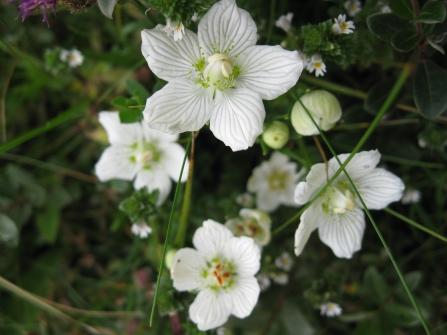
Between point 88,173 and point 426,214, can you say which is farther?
point 88,173

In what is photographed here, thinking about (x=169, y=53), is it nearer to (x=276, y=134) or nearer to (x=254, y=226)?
(x=276, y=134)

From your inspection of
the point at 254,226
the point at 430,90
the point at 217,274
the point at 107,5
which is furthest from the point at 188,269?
the point at 430,90

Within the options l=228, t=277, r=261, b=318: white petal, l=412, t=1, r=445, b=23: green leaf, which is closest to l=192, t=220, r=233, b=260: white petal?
l=228, t=277, r=261, b=318: white petal

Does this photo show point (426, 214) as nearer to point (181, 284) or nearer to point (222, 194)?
point (222, 194)

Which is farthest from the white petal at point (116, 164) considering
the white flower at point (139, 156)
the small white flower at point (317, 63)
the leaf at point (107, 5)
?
the small white flower at point (317, 63)

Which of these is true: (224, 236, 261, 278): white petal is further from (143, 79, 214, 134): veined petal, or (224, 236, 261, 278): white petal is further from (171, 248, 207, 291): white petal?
(143, 79, 214, 134): veined petal

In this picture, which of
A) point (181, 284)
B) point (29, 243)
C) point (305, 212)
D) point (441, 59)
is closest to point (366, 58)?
point (441, 59)

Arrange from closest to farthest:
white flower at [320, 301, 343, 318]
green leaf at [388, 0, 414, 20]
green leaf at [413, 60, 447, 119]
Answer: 1. green leaf at [388, 0, 414, 20]
2. green leaf at [413, 60, 447, 119]
3. white flower at [320, 301, 343, 318]
